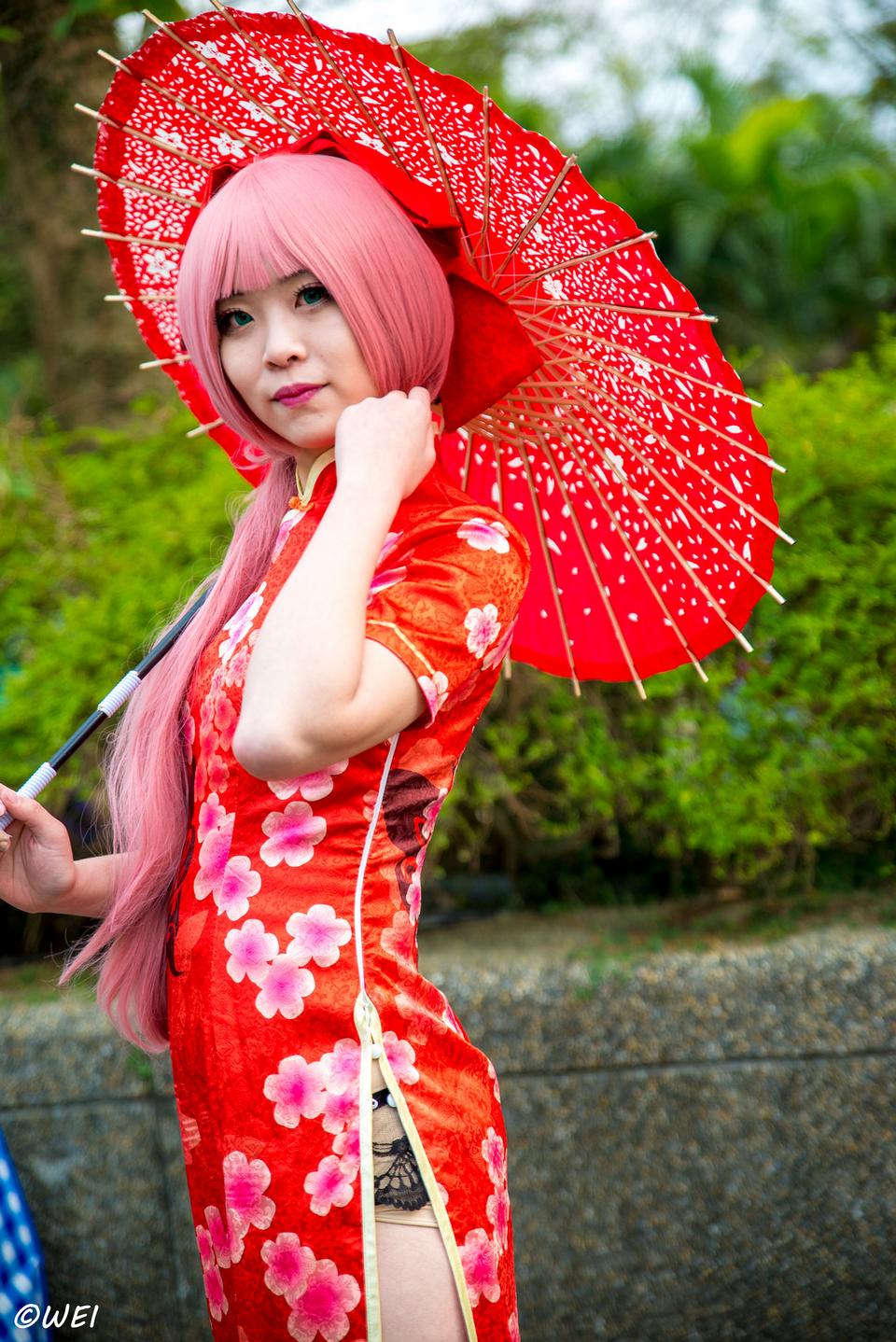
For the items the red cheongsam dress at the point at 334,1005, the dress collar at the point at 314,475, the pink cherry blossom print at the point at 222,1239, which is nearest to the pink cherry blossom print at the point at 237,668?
the red cheongsam dress at the point at 334,1005

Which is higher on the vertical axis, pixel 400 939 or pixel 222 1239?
pixel 400 939

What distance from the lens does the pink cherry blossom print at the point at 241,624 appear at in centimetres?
156

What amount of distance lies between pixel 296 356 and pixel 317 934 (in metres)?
0.70

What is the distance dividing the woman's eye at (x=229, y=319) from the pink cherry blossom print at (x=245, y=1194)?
1.02 meters

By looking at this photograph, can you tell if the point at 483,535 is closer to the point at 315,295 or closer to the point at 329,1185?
the point at 315,295

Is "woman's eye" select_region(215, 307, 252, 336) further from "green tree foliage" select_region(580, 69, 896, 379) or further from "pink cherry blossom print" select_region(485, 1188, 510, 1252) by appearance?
"green tree foliage" select_region(580, 69, 896, 379)

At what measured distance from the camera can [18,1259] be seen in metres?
2.51

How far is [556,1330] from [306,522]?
2.04 meters

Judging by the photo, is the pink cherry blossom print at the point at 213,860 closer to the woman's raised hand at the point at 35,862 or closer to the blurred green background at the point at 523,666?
the woman's raised hand at the point at 35,862

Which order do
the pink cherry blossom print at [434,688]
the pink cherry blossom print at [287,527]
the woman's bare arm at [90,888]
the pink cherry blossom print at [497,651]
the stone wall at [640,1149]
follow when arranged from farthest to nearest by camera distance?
the stone wall at [640,1149], the woman's bare arm at [90,888], the pink cherry blossom print at [287,527], the pink cherry blossom print at [497,651], the pink cherry blossom print at [434,688]

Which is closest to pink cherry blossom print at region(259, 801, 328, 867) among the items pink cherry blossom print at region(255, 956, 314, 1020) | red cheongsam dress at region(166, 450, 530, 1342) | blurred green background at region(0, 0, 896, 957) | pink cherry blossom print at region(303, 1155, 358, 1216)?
red cheongsam dress at region(166, 450, 530, 1342)

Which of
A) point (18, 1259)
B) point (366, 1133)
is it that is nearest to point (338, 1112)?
point (366, 1133)

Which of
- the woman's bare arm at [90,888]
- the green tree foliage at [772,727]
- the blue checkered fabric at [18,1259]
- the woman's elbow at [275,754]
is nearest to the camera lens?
the woman's elbow at [275,754]

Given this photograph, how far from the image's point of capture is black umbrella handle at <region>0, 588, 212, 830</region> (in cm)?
170
